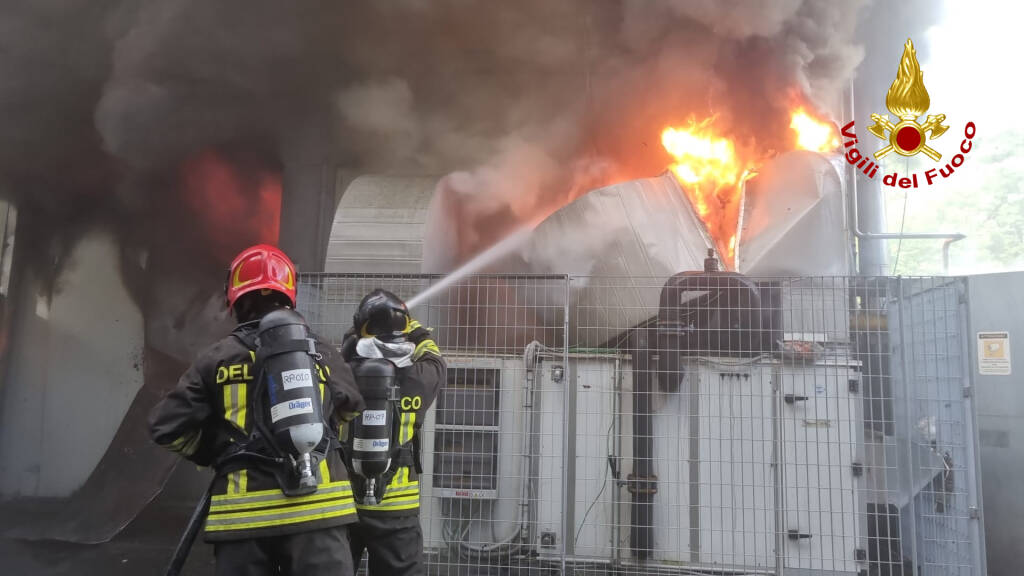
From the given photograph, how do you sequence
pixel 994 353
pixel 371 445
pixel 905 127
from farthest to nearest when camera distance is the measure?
1. pixel 905 127
2. pixel 994 353
3. pixel 371 445

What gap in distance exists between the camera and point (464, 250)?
257 inches

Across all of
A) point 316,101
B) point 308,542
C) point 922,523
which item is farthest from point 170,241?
point 922,523

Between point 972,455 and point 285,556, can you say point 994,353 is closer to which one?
point 972,455

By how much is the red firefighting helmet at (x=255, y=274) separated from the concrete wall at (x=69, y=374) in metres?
5.78

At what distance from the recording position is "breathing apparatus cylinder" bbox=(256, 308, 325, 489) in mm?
1848

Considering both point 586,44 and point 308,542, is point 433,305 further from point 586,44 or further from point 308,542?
point 586,44

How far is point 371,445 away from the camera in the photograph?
271cm

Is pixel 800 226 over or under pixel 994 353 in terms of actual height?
over

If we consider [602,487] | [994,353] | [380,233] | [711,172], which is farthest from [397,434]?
[994,353]

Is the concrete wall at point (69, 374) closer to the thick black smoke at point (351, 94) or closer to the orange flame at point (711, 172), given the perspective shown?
the thick black smoke at point (351, 94)

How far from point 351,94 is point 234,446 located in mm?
5916

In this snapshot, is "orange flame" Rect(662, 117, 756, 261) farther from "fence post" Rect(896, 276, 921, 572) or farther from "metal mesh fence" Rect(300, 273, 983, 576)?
"fence post" Rect(896, 276, 921, 572)

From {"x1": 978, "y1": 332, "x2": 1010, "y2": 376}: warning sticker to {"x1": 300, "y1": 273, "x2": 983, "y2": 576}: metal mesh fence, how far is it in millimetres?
1760

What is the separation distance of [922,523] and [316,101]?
675 cm
